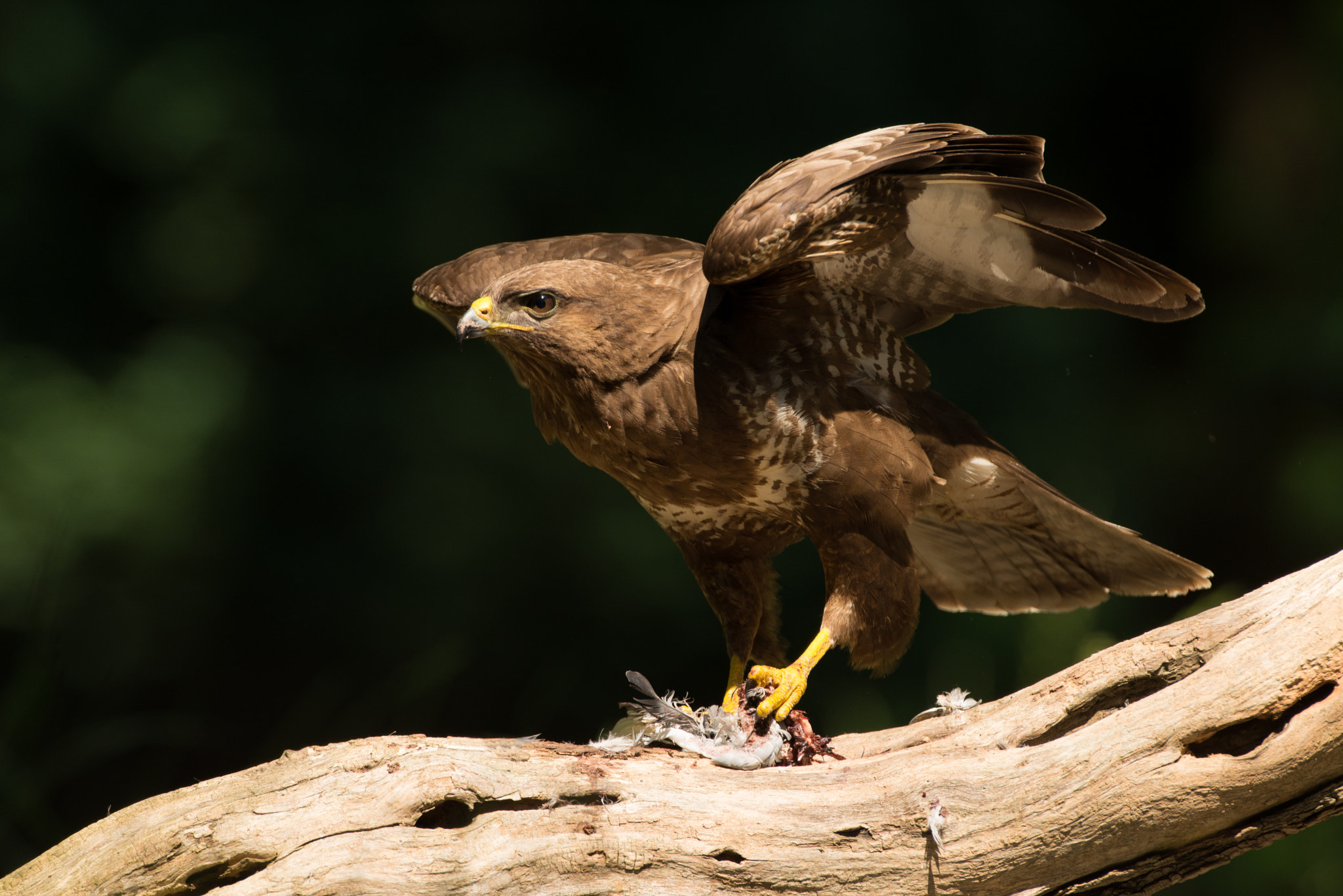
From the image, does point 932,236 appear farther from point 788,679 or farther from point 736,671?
point 736,671

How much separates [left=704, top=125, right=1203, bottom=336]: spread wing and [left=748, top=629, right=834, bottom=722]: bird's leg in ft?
2.74

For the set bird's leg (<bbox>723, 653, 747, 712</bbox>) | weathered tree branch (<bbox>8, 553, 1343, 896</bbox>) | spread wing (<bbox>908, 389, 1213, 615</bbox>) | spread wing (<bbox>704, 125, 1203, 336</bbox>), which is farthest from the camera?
bird's leg (<bbox>723, 653, 747, 712</bbox>)

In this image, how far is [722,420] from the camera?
2266 millimetres

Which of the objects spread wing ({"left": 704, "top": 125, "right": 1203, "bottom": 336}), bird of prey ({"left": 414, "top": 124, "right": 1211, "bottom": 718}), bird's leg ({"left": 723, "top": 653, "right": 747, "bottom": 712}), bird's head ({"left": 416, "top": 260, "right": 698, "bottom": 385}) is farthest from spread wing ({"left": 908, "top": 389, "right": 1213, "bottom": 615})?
bird's head ({"left": 416, "top": 260, "right": 698, "bottom": 385})

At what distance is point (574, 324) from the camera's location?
7.38ft

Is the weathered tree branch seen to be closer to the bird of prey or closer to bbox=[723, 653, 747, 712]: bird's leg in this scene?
the bird of prey

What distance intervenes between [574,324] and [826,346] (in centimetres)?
62

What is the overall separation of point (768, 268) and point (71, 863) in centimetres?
173

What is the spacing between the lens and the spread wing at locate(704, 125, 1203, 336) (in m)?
1.98

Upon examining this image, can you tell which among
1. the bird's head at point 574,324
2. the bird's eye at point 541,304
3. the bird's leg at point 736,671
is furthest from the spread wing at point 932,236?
the bird's leg at point 736,671

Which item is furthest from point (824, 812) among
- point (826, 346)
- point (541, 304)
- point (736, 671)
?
point (541, 304)

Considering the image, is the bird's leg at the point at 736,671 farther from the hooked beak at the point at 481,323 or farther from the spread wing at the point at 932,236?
the hooked beak at the point at 481,323

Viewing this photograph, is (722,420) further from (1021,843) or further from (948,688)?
(948,688)

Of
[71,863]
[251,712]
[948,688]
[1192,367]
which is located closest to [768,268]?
[71,863]
